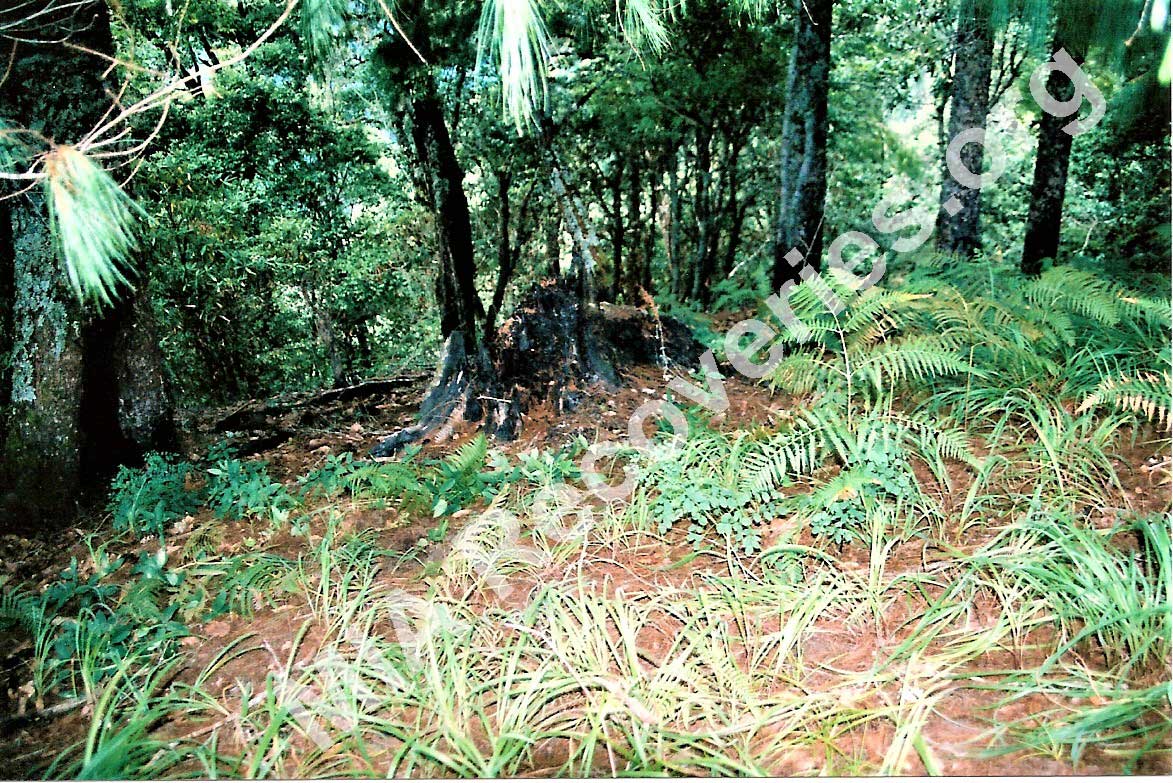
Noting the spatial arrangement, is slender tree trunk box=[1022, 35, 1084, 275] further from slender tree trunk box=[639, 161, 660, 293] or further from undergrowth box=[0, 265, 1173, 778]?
slender tree trunk box=[639, 161, 660, 293]

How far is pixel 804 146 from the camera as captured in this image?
313 cm

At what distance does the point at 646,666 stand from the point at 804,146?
269 centimetres

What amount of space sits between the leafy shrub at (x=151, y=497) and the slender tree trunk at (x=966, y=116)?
11.6 feet

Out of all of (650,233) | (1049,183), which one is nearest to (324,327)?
(650,233)

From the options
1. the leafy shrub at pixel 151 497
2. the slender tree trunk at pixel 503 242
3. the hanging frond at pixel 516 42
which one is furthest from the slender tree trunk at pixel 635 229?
the hanging frond at pixel 516 42

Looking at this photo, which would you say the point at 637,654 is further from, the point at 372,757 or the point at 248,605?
the point at 248,605

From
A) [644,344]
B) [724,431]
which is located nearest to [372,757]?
[724,431]

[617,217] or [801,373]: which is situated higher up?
[617,217]

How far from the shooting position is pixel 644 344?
9.00 feet

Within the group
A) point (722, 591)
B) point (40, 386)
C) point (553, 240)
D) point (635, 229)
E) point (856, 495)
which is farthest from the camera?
point (635, 229)

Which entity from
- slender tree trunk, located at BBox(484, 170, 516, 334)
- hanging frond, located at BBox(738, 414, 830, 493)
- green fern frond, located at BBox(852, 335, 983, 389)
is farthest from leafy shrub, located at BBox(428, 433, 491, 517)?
slender tree trunk, located at BBox(484, 170, 516, 334)

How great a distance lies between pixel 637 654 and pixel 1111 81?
9.79 feet

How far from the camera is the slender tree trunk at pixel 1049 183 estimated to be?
10.8ft

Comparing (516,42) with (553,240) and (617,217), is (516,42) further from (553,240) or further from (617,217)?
(617,217)
